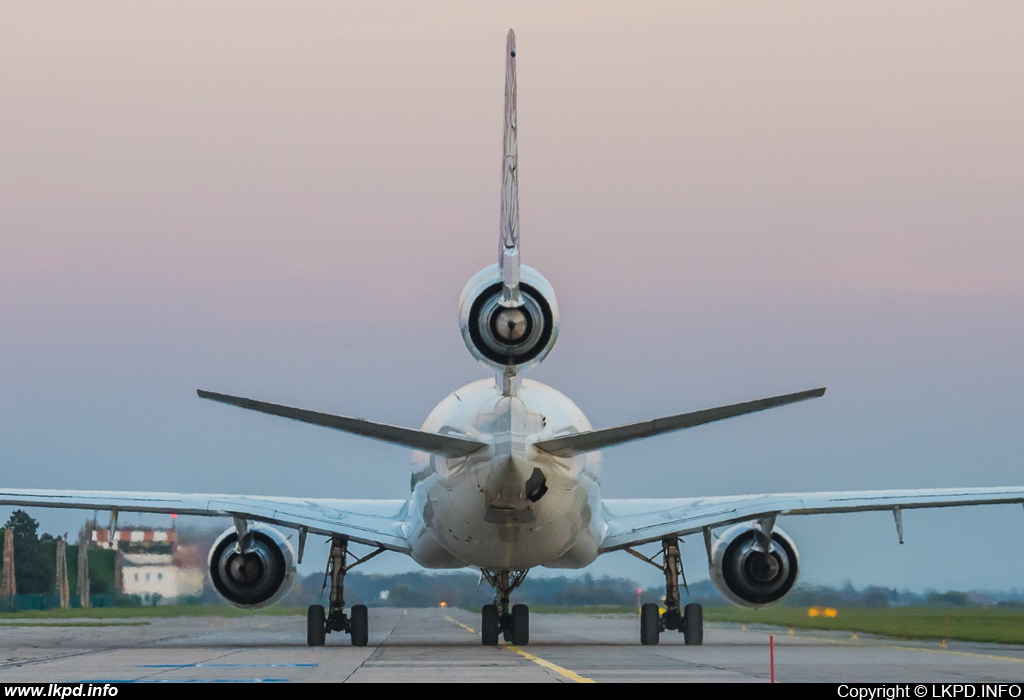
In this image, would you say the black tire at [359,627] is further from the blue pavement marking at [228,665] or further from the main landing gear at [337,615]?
the blue pavement marking at [228,665]

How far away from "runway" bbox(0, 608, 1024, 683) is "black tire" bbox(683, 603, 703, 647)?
62 centimetres

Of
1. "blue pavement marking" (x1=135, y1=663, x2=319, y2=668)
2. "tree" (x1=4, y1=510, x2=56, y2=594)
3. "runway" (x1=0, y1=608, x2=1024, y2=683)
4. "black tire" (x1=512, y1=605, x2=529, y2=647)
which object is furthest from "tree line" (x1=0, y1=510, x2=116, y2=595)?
"blue pavement marking" (x1=135, y1=663, x2=319, y2=668)

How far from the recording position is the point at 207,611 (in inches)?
1882

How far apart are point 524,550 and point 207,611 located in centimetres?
2187

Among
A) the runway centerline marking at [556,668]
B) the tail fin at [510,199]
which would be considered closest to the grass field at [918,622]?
the runway centerline marking at [556,668]

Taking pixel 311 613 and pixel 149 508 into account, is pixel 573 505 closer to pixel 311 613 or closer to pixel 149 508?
pixel 311 613

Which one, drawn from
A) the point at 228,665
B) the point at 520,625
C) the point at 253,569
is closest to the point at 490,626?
the point at 520,625

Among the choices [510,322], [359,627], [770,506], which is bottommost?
[359,627]

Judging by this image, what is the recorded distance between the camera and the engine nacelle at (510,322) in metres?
23.6

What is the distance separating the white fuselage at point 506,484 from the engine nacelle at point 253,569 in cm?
363

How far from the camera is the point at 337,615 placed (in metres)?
31.8

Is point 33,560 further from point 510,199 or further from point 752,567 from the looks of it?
point 510,199

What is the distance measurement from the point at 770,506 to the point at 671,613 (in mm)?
3532
